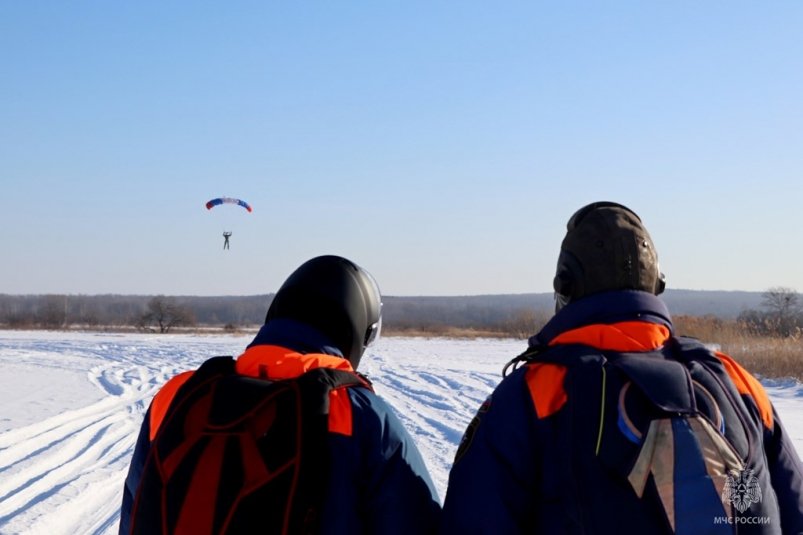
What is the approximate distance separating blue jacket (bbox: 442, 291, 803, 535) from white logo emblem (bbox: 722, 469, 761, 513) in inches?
1.8

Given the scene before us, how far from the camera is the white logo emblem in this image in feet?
6.15

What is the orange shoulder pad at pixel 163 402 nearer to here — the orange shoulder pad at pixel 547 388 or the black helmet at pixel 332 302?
the black helmet at pixel 332 302

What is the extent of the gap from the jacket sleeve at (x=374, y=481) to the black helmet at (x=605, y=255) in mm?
643

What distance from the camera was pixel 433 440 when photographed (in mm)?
7648

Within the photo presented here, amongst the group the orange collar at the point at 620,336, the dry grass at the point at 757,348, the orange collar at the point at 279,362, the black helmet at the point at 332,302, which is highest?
the black helmet at the point at 332,302

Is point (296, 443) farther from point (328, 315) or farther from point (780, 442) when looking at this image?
point (780, 442)

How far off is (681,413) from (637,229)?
57 cm

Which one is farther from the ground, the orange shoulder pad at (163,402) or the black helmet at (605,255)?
the black helmet at (605,255)

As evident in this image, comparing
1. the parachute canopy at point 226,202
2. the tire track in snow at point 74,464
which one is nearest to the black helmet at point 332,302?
the tire track in snow at point 74,464

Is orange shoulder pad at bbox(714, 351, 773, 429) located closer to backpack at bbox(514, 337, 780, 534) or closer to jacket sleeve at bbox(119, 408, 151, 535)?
backpack at bbox(514, 337, 780, 534)

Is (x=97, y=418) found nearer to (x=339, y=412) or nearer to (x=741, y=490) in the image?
(x=339, y=412)

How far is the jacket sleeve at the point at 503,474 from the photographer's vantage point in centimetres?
196

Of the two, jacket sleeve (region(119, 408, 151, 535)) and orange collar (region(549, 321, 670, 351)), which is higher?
orange collar (region(549, 321, 670, 351))

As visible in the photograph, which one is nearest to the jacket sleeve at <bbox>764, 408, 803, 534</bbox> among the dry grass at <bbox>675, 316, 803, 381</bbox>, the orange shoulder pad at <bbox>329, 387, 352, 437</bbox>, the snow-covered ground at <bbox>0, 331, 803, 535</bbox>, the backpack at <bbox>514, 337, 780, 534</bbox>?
the backpack at <bbox>514, 337, 780, 534</bbox>
